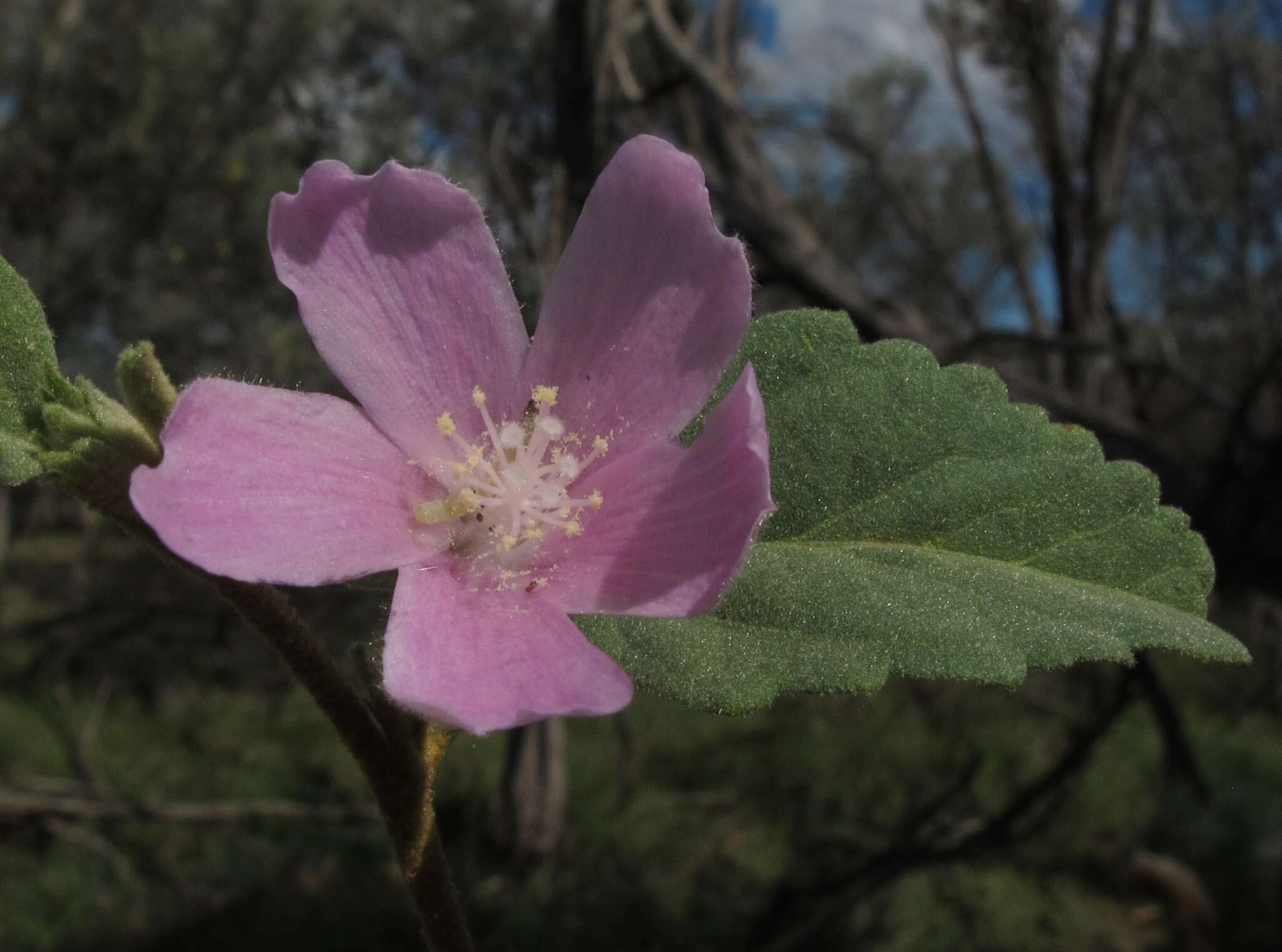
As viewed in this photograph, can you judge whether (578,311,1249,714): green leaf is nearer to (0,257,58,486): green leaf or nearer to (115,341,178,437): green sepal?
(115,341,178,437): green sepal

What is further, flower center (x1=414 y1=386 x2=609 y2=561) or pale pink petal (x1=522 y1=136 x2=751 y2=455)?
flower center (x1=414 y1=386 x2=609 y2=561)

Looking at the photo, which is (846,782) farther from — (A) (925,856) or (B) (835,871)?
(A) (925,856)

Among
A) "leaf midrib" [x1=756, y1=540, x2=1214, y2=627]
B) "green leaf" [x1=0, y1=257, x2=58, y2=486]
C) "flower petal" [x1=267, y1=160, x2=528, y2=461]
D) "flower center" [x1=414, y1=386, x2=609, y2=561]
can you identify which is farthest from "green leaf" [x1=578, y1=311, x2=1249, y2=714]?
"green leaf" [x1=0, y1=257, x2=58, y2=486]

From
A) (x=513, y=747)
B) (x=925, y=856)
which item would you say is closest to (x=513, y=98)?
(x=513, y=747)

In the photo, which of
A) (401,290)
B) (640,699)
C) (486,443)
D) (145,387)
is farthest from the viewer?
(640,699)

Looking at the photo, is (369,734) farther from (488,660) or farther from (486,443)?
(486,443)

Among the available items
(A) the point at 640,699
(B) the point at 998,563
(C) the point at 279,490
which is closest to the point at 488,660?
(C) the point at 279,490
